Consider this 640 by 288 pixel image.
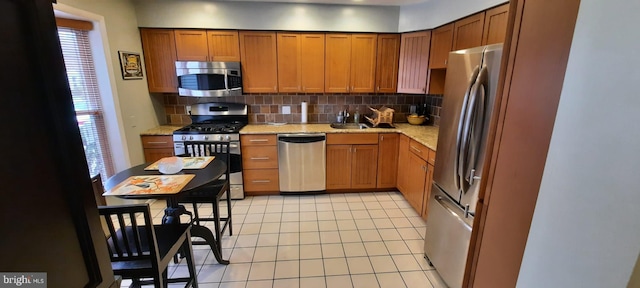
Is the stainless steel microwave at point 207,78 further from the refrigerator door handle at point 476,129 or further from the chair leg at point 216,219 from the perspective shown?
the refrigerator door handle at point 476,129

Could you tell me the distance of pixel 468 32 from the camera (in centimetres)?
245

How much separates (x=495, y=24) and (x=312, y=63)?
1.99m

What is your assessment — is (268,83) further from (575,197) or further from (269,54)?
(575,197)

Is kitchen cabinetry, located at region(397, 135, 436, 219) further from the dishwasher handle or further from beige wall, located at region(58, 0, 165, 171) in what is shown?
beige wall, located at region(58, 0, 165, 171)

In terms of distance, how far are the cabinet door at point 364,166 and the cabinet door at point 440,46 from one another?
1204mm

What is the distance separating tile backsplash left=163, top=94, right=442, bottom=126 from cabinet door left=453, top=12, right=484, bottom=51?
109cm

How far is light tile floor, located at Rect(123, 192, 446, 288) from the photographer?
2033mm

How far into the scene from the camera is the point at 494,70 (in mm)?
1433

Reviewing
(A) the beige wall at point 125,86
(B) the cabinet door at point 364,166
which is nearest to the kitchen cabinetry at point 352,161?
(B) the cabinet door at point 364,166

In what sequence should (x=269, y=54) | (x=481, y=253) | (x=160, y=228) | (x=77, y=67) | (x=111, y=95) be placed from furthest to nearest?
(x=269, y=54) → (x=111, y=95) → (x=77, y=67) → (x=160, y=228) → (x=481, y=253)

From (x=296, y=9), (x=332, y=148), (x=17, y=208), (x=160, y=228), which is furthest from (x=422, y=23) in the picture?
(x=17, y=208)

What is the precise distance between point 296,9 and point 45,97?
3144mm

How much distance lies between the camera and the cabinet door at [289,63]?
10.9ft

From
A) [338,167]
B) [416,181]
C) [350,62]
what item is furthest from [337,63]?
[416,181]
